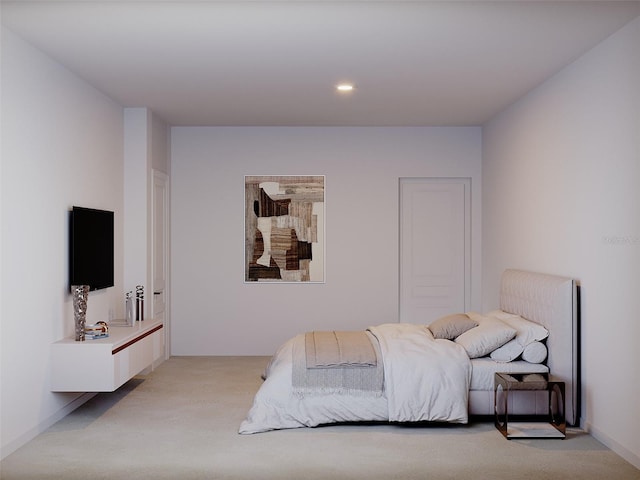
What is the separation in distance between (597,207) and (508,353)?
4.03 feet

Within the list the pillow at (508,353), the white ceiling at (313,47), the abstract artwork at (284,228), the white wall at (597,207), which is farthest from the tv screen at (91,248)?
the white wall at (597,207)

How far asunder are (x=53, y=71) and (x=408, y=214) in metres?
4.22

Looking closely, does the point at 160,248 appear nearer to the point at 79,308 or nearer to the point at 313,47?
the point at 79,308

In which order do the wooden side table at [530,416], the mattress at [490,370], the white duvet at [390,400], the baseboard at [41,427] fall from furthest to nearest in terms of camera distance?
the mattress at [490,370] < the white duvet at [390,400] < the wooden side table at [530,416] < the baseboard at [41,427]

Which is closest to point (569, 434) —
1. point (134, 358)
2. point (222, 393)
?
point (222, 393)

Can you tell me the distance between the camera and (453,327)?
5.32 m

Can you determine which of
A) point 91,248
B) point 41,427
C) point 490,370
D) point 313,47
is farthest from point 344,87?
point 41,427

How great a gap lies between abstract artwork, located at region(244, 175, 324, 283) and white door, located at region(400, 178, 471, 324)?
38.7 inches

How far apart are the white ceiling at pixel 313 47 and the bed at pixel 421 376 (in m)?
1.71

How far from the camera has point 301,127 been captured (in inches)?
298

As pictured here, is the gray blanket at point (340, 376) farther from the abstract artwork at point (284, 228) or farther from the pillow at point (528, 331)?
the abstract artwork at point (284, 228)

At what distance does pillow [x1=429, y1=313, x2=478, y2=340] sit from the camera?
17.4 ft

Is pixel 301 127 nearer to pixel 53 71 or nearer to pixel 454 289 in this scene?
pixel 454 289

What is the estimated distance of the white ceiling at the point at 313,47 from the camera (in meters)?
3.72
